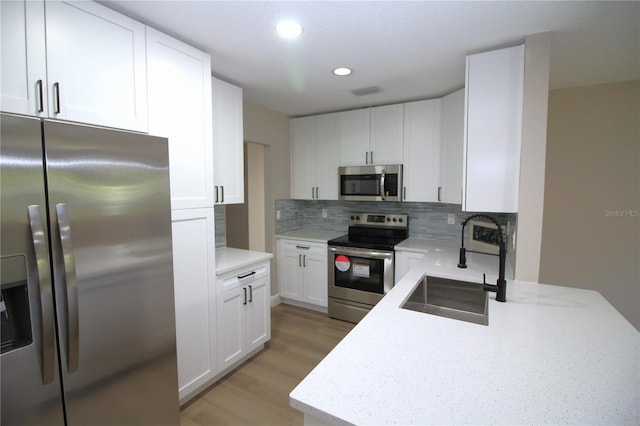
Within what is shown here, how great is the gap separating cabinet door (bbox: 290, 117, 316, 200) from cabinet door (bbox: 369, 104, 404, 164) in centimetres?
79

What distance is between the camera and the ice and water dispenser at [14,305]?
1003mm

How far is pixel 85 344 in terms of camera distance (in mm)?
1218

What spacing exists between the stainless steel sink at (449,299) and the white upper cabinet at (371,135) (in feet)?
5.30

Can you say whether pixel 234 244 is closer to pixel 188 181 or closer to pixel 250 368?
pixel 250 368

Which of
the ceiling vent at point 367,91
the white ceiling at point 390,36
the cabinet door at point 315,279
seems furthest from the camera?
the cabinet door at point 315,279

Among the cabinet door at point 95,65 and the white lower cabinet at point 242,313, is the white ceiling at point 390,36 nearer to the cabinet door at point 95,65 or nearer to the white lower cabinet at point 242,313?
the cabinet door at point 95,65

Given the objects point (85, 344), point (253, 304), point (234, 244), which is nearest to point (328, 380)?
point (85, 344)

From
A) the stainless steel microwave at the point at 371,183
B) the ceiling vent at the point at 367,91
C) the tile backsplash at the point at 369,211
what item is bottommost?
the tile backsplash at the point at 369,211

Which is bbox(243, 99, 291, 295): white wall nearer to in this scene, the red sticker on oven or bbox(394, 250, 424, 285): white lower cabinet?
the red sticker on oven

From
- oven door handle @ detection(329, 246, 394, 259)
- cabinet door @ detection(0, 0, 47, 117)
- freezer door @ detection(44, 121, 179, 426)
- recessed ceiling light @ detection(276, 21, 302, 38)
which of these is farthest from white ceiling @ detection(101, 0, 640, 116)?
oven door handle @ detection(329, 246, 394, 259)

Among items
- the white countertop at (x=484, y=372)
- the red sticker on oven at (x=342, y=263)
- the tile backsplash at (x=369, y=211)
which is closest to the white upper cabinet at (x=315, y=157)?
the tile backsplash at (x=369, y=211)

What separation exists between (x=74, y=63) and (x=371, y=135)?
8.60ft

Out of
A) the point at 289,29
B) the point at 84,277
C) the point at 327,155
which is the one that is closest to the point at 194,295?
the point at 84,277

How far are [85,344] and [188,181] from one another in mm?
1024
